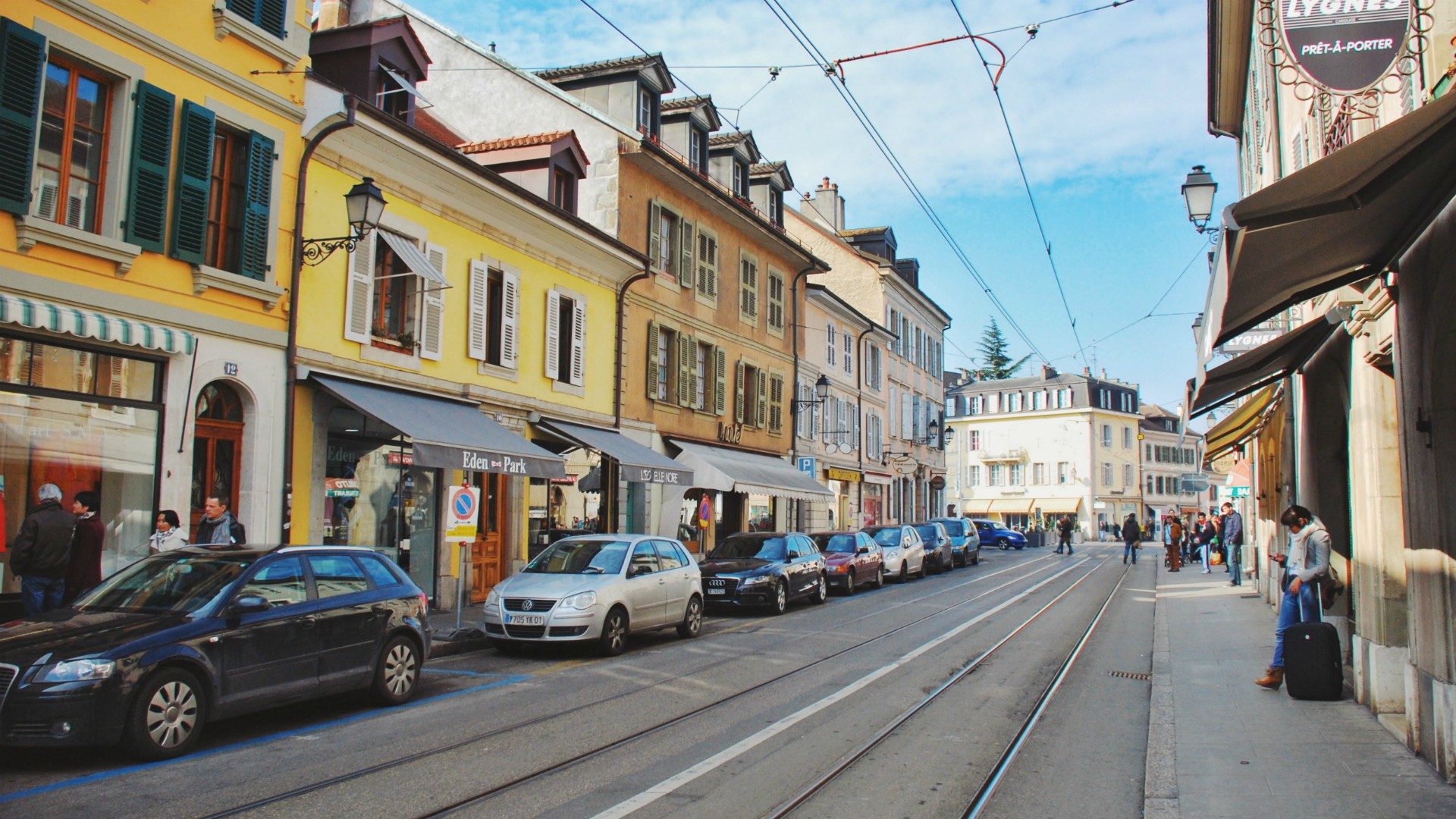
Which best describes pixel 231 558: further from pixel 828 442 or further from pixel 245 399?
pixel 828 442

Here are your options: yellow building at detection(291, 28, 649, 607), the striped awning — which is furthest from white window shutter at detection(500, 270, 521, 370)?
the striped awning

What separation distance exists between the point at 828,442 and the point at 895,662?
75.7ft

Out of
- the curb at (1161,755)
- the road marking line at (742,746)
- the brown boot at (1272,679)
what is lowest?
the road marking line at (742,746)

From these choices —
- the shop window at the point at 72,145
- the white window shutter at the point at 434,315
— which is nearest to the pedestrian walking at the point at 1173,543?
the white window shutter at the point at 434,315

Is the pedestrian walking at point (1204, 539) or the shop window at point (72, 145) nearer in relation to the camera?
the shop window at point (72, 145)

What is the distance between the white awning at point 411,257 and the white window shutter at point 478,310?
162 centimetres

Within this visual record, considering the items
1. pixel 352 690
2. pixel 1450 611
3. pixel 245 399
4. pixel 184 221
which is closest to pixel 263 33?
pixel 184 221

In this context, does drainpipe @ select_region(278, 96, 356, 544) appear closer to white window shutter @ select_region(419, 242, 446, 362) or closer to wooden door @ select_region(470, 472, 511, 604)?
white window shutter @ select_region(419, 242, 446, 362)

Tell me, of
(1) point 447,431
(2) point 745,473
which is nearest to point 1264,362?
(1) point 447,431

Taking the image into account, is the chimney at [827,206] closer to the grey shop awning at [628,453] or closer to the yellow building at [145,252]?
the grey shop awning at [628,453]

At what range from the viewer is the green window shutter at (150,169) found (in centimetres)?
1142

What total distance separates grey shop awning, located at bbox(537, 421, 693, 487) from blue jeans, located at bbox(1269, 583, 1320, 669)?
1186 cm

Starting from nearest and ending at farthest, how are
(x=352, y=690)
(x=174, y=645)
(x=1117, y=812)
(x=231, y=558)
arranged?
1. (x=1117, y=812)
2. (x=174, y=645)
3. (x=231, y=558)
4. (x=352, y=690)

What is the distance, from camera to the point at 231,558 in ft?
27.9
